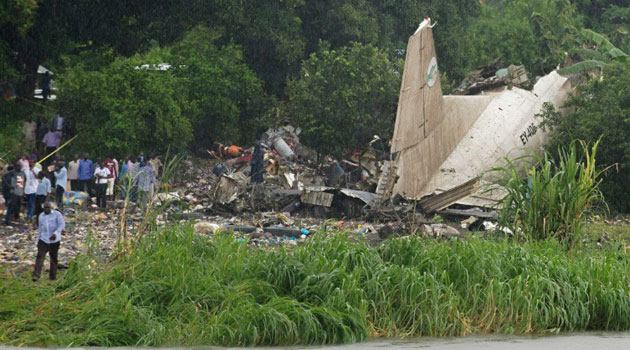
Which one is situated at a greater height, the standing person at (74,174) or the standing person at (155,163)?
the standing person at (155,163)

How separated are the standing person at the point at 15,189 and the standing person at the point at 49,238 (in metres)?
6.58

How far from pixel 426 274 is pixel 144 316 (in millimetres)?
3800

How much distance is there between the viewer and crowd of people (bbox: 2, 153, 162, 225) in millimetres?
18469

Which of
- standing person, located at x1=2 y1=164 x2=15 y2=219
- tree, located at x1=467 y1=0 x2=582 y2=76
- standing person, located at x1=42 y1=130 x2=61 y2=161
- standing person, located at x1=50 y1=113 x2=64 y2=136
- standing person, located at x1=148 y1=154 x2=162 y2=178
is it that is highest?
tree, located at x1=467 y1=0 x2=582 y2=76

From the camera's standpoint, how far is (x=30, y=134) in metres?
29.5

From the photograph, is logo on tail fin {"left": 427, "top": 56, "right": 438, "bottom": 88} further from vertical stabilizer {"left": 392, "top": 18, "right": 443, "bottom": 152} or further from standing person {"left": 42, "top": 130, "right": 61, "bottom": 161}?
standing person {"left": 42, "top": 130, "right": 61, "bottom": 161}

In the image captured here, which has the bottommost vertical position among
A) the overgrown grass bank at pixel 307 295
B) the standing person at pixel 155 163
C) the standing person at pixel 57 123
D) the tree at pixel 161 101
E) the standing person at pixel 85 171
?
the overgrown grass bank at pixel 307 295

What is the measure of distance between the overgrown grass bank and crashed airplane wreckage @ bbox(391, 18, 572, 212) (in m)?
6.70

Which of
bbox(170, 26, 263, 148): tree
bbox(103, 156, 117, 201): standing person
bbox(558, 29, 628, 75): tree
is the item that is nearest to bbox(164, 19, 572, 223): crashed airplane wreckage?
bbox(558, 29, 628, 75): tree

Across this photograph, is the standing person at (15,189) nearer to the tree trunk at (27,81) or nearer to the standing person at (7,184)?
the standing person at (7,184)

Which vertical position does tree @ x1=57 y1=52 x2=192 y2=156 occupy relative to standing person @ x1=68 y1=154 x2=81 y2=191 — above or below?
above

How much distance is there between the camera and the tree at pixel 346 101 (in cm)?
3178

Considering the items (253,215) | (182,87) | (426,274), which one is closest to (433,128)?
(253,215)

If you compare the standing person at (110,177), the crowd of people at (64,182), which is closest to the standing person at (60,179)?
the crowd of people at (64,182)
